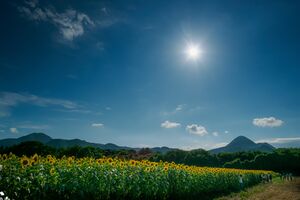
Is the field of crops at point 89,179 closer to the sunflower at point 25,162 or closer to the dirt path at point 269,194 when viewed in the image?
the sunflower at point 25,162

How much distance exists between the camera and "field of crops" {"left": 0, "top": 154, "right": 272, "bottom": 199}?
9797 mm

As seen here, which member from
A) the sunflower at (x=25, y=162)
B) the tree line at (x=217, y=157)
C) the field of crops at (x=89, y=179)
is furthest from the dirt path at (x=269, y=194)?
the tree line at (x=217, y=157)

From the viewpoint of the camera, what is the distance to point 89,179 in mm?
11820

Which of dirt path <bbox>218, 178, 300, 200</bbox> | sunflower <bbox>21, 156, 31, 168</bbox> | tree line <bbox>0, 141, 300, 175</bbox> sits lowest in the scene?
dirt path <bbox>218, 178, 300, 200</bbox>

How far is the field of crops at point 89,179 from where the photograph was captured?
32.1ft

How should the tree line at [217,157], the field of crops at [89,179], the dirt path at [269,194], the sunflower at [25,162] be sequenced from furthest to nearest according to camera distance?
the tree line at [217,157] < the dirt path at [269,194] < the sunflower at [25,162] < the field of crops at [89,179]

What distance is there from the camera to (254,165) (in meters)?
77.2

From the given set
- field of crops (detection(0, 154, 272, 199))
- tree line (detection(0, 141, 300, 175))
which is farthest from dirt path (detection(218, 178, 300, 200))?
tree line (detection(0, 141, 300, 175))

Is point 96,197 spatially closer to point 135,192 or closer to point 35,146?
point 135,192

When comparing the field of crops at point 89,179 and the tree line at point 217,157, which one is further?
the tree line at point 217,157

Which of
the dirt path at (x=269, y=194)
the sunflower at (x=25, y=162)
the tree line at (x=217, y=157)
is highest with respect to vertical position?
the tree line at (x=217, y=157)

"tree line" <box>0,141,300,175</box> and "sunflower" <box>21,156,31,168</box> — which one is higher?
"tree line" <box>0,141,300,175</box>

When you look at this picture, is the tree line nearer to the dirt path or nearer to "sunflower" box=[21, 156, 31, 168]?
the dirt path

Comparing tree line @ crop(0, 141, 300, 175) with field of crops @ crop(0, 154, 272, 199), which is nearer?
field of crops @ crop(0, 154, 272, 199)
